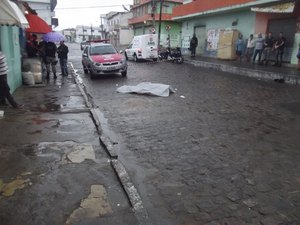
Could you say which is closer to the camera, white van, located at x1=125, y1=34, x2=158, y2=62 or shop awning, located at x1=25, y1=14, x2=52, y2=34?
shop awning, located at x1=25, y1=14, x2=52, y2=34

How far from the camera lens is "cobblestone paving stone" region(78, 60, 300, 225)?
13.1 feet

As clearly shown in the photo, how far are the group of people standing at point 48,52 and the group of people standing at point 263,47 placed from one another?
1188 centimetres

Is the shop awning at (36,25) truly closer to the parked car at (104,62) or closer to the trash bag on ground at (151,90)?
the parked car at (104,62)

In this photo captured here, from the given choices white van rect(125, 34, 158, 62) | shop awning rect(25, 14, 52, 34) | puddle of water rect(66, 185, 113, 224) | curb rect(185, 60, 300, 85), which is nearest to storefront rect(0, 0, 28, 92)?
shop awning rect(25, 14, 52, 34)

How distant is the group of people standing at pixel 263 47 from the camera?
18.3 m

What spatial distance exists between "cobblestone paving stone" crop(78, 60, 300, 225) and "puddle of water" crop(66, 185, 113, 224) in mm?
586

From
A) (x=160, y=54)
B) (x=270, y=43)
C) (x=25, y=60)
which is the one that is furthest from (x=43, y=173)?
(x=160, y=54)

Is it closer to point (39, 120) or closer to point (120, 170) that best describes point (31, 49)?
point (39, 120)

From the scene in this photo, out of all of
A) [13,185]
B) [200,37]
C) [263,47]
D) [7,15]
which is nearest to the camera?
[13,185]

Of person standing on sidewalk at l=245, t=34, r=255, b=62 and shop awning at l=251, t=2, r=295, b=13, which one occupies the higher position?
shop awning at l=251, t=2, r=295, b=13

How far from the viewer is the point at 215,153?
5816mm

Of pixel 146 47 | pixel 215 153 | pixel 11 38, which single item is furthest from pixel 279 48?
pixel 215 153

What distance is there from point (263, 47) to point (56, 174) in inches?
708

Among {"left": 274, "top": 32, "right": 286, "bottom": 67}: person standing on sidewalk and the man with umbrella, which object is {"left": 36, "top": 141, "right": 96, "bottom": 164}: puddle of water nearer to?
the man with umbrella
